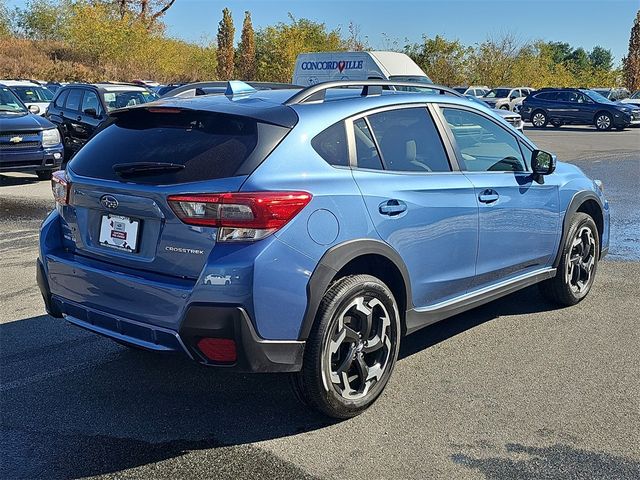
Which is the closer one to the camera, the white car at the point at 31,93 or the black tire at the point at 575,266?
the black tire at the point at 575,266

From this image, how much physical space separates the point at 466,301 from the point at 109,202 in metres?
2.27

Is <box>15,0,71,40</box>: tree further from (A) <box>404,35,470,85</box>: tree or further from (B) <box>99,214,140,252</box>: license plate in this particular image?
(B) <box>99,214,140,252</box>: license plate

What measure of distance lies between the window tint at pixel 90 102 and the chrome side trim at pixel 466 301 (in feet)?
36.4

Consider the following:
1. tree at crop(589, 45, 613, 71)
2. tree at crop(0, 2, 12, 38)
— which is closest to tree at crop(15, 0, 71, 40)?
tree at crop(0, 2, 12, 38)

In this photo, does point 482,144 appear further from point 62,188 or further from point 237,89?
point 62,188

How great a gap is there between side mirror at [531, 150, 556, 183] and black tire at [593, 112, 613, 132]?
26416mm

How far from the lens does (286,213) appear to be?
123 inches

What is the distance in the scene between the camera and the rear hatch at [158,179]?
3.14 m

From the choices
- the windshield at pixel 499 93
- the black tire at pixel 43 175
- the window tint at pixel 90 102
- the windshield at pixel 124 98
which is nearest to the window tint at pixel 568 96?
the windshield at pixel 499 93

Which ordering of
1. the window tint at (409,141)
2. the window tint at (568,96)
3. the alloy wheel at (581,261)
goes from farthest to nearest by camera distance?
the window tint at (568,96) → the alloy wheel at (581,261) → the window tint at (409,141)

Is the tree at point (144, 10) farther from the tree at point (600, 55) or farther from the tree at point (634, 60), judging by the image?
the tree at point (600, 55)

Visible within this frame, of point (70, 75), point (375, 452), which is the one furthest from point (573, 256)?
point (70, 75)

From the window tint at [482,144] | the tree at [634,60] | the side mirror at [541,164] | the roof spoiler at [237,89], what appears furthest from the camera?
the tree at [634,60]

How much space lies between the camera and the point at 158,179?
3.24 meters
